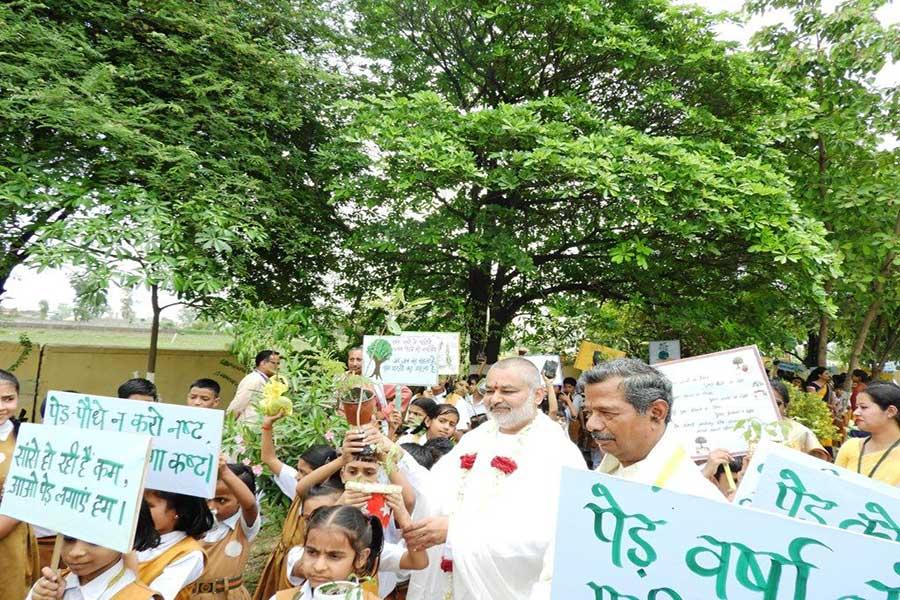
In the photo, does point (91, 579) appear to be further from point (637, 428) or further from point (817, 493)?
point (817, 493)

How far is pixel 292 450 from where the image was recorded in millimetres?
4891

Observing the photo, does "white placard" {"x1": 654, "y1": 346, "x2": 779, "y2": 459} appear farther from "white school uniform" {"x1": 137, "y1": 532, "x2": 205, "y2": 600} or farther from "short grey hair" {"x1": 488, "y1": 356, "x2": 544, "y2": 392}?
"white school uniform" {"x1": 137, "y1": 532, "x2": 205, "y2": 600}

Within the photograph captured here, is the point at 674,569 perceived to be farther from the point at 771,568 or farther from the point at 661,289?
the point at 661,289

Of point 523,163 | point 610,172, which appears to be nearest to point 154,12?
point 523,163

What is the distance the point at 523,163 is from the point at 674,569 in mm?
7936

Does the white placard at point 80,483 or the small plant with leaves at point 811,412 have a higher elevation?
the small plant with leaves at point 811,412

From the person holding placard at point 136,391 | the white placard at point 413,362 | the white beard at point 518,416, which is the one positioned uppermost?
the white placard at point 413,362

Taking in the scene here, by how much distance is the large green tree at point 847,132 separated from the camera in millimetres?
9555

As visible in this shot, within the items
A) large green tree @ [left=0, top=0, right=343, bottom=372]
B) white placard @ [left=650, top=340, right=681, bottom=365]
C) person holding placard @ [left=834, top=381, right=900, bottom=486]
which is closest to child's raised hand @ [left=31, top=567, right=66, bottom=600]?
person holding placard @ [left=834, top=381, right=900, bottom=486]

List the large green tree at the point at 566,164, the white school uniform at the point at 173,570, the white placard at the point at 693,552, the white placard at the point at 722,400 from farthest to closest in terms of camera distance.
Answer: the large green tree at the point at 566,164, the white placard at the point at 722,400, the white school uniform at the point at 173,570, the white placard at the point at 693,552

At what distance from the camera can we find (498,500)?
123 inches

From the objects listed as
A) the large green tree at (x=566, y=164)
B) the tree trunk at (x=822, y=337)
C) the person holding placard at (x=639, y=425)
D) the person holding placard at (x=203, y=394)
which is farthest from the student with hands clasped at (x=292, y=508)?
the tree trunk at (x=822, y=337)

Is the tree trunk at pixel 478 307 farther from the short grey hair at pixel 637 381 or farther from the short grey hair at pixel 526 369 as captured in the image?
the short grey hair at pixel 637 381

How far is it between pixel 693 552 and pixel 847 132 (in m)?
10.5
